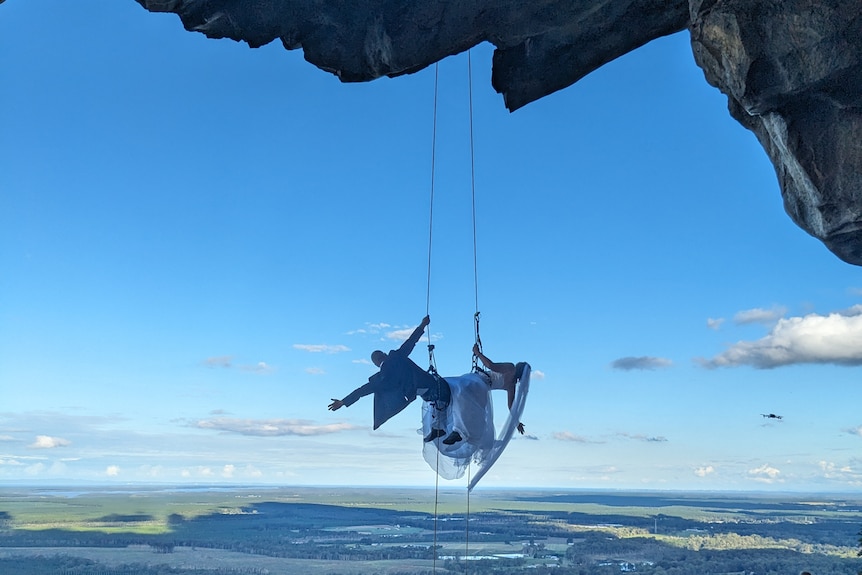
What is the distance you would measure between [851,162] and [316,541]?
4852 cm

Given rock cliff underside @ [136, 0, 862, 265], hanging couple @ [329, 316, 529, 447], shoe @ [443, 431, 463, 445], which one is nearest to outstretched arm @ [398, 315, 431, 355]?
hanging couple @ [329, 316, 529, 447]

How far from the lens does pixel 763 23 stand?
4938 millimetres

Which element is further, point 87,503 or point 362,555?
point 87,503

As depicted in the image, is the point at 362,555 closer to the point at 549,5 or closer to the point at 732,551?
the point at 732,551

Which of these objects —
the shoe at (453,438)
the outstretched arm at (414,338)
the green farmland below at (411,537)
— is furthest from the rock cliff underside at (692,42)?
the green farmland below at (411,537)

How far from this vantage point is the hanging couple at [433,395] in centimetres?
665

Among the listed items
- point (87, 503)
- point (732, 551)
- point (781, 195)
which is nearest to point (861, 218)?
point (781, 195)

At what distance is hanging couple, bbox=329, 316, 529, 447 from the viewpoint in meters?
6.65

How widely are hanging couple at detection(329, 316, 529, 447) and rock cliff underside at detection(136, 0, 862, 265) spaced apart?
265cm

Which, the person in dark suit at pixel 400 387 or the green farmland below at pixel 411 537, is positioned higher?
the person in dark suit at pixel 400 387

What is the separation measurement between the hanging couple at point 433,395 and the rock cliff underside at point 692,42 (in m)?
2.65

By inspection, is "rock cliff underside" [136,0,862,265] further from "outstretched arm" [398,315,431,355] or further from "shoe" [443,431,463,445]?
"shoe" [443,431,463,445]

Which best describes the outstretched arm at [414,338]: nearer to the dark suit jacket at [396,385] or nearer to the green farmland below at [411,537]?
the dark suit jacket at [396,385]

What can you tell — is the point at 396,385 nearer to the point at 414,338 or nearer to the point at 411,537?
the point at 414,338
